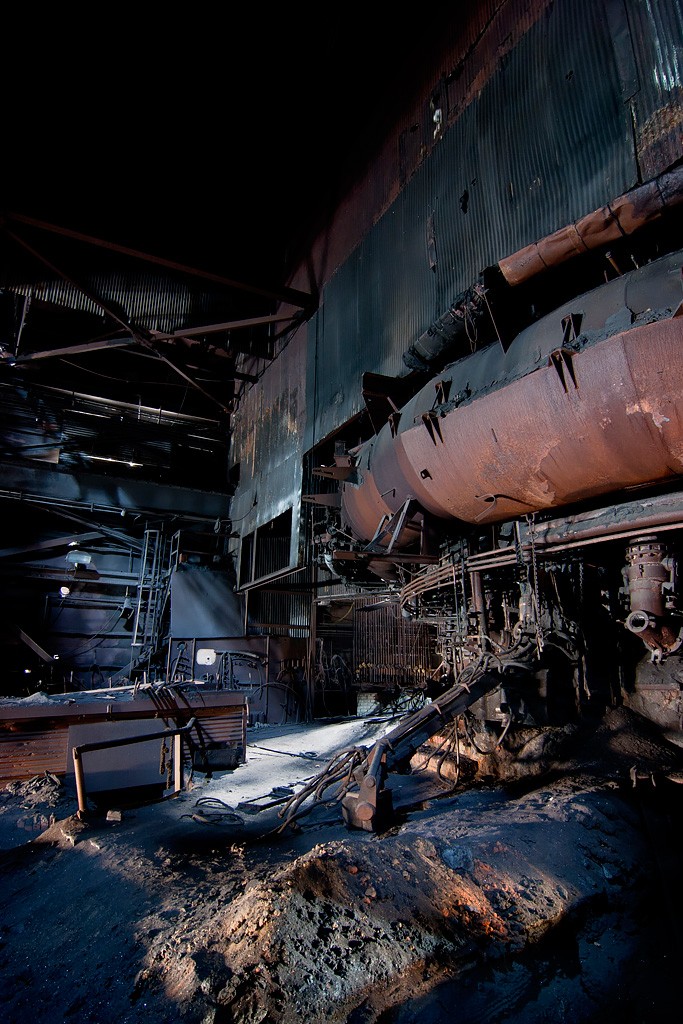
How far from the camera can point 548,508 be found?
4266 mm

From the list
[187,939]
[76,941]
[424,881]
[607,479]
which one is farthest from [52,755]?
[607,479]

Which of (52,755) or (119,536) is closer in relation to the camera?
(52,755)

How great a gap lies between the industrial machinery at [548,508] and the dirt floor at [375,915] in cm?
83

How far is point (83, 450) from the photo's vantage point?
42.7 feet

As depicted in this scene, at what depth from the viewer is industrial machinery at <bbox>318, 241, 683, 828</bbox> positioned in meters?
3.19

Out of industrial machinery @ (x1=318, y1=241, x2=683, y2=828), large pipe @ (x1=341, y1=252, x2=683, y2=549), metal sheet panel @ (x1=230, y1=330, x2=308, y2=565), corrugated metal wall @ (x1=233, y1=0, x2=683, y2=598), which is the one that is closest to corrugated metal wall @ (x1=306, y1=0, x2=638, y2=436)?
corrugated metal wall @ (x1=233, y1=0, x2=683, y2=598)

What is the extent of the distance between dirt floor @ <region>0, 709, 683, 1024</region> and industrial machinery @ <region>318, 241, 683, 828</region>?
2.73ft

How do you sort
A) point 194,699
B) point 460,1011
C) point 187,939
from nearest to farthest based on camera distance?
point 460,1011 < point 187,939 < point 194,699

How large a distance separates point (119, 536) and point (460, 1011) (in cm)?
1254

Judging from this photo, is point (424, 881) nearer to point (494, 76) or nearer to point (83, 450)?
point (494, 76)

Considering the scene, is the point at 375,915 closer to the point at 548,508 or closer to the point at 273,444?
the point at 548,508

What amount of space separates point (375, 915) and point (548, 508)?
3163 mm

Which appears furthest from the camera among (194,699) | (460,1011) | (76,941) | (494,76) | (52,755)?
(194,699)

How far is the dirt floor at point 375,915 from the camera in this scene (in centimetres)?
248
